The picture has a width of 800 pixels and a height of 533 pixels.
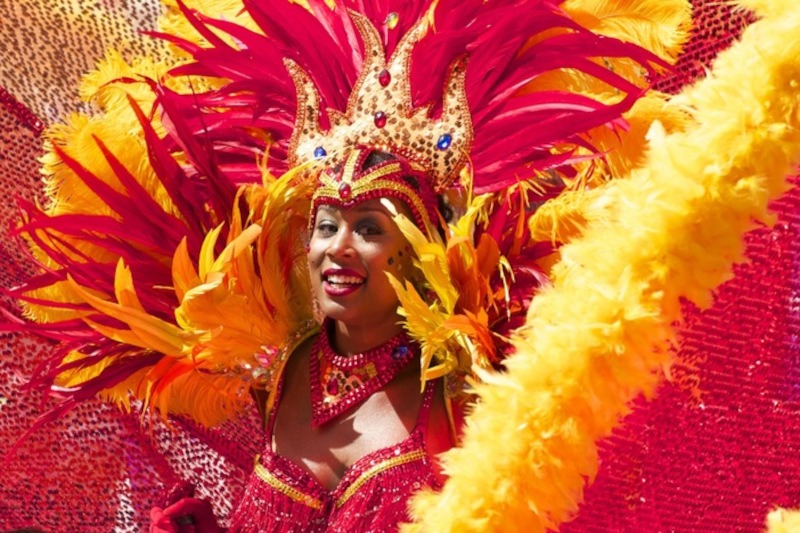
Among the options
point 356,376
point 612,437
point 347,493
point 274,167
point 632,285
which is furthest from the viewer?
point 274,167

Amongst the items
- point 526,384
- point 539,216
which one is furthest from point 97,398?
point 526,384

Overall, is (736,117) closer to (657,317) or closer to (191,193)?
(657,317)

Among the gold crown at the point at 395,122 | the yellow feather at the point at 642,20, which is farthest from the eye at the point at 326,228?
the yellow feather at the point at 642,20

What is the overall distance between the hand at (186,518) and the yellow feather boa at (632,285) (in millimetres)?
1057

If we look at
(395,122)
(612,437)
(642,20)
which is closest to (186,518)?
(395,122)

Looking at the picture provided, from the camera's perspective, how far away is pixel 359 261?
83.5 inches

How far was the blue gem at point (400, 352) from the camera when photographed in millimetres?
2201

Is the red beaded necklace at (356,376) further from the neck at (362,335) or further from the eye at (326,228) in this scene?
the eye at (326,228)

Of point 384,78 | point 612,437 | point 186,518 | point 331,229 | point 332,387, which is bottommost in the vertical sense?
point 186,518

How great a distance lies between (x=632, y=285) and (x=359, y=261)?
86 cm

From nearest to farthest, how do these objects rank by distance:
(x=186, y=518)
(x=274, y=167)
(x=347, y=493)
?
(x=347, y=493) → (x=186, y=518) → (x=274, y=167)

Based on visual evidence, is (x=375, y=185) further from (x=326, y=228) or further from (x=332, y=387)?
(x=332, y=387)

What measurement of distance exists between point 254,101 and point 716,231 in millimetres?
1392

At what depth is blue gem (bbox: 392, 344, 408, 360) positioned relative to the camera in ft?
7.22
